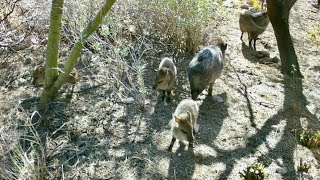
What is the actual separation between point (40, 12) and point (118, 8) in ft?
4.55

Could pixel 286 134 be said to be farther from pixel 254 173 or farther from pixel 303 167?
pixel 254 173

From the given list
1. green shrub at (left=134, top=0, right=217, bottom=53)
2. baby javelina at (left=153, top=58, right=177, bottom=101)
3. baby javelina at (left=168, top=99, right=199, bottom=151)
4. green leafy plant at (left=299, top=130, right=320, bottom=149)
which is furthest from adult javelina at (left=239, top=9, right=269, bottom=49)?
baby javelina at (left=168, top=99, right=199, bottom=151)

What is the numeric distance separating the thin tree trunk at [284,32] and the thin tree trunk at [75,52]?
9.25ft

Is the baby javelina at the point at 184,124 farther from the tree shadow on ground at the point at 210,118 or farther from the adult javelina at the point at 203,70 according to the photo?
the adult javelina at the point at 203,70

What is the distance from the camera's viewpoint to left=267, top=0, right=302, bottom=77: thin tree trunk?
6742 millimetres

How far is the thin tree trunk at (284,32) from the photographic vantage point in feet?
22.1

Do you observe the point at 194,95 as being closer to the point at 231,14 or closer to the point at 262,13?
the point at 262,13

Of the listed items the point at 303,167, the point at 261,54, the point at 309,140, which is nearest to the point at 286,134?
the point at 309,140

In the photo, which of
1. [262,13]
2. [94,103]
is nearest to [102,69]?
[94,103]

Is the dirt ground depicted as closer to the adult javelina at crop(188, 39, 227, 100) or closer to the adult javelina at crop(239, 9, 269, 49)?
the adult javelina at crop(188, 39, 227, 100)

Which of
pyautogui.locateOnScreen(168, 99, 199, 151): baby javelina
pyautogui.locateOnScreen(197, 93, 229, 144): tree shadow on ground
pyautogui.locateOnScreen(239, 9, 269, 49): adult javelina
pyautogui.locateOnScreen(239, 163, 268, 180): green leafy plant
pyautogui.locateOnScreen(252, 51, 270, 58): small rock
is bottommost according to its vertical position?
pyautogui.locateOnScreen(239, 163, 268, 180): green leafy plant

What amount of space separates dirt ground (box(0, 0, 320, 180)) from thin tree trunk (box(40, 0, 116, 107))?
0.18 meters

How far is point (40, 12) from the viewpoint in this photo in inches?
303

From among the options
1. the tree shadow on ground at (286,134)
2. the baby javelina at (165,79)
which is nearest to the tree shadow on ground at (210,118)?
the tree shadow on ground at (286,134)
